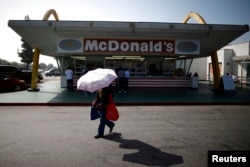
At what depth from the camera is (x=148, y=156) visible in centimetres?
470

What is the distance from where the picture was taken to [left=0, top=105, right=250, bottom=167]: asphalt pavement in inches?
177

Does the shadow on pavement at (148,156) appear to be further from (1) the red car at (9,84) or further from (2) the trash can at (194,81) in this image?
(2) the trash can at (194,81)

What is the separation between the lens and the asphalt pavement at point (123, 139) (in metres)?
4.49

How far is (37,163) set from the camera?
4.32 metres

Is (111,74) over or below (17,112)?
over

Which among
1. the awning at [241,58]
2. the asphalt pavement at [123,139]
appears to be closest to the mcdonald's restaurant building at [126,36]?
the asphalt pavement at [123,139]

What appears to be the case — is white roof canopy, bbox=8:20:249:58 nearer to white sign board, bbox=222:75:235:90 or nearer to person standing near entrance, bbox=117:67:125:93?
person standing near entrance, bbox=117:67:125:93

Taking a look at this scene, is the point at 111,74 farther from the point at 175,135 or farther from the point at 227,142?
the point at 227,142

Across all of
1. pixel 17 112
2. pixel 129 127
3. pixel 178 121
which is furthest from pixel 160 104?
pixel 17 112

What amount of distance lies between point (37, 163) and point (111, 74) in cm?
262

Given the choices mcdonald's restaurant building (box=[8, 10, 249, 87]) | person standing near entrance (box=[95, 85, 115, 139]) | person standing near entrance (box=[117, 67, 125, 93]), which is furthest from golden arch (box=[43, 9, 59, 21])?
person standing near entrance (box=[95, 85, 115, 139])

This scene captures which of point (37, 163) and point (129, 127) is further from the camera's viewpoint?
point (129, 127)

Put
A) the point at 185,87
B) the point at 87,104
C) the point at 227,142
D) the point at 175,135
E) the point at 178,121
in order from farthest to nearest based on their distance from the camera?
the point at 185,87 < the point at 87,104 < the point at 178,121 < the point at 175,135 < the point at 227,142

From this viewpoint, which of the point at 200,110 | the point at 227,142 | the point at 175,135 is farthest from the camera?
the point at 200,110
